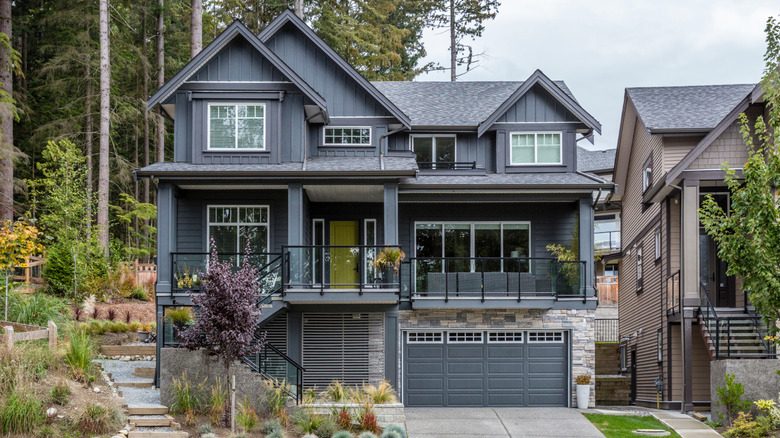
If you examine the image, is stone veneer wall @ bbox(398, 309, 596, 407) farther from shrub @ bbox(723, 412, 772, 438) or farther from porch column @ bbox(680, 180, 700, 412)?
shrub @ bbox(723, 412, 772, 438)

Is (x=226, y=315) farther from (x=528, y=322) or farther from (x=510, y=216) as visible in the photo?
(x=510, y=216)

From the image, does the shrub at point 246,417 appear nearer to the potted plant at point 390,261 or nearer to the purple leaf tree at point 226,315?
the purple leaf tree at point 226,315

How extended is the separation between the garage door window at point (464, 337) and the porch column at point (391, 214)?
2789 mm

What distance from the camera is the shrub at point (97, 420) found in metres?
14.1

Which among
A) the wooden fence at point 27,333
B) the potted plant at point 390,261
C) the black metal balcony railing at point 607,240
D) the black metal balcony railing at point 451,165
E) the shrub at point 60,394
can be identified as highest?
the black metal balcony railing at point 451,165

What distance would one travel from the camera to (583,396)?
20625 millimetres

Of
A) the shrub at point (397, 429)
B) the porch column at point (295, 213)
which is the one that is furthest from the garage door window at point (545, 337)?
the porch column at point (295, 213)

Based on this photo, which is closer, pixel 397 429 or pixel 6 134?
pixel 397 429

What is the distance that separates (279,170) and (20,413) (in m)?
8.48

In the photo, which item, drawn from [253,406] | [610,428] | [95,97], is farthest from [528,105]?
[95,97]

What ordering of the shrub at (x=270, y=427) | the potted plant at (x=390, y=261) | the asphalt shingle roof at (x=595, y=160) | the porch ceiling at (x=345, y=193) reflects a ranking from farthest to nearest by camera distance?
1. the asphalt shingle roof at (x=595, y=160)
2. the porch ceiling at (x=345, y=193)
3. the potted plant at (x=390, y=261)
4. the shrub at (x=270, y=427)

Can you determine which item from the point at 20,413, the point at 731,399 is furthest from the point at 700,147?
the point at 20,413

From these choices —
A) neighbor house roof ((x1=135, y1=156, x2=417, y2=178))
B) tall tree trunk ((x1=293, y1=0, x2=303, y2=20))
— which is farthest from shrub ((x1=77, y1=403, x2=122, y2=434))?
tall tree trunk ((x1=293, y1=0, x2=303, y2=20))

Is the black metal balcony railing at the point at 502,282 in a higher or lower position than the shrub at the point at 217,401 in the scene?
higher
